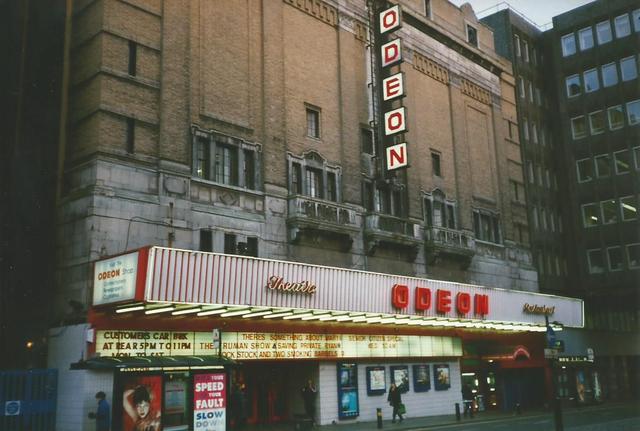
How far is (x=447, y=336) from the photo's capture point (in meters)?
35.5

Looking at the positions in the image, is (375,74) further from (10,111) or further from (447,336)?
Answer: (10,111)

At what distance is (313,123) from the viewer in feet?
108

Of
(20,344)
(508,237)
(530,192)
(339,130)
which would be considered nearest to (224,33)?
(339,130)

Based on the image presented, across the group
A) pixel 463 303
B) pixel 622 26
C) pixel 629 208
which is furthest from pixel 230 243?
pixel 622 26

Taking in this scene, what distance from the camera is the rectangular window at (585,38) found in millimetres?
53094

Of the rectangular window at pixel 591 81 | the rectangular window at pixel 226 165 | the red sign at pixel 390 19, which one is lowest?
the rectangular window at pixel 226 165

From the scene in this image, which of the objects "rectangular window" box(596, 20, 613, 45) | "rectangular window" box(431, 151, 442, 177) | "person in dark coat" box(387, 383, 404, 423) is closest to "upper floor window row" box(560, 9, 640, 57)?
"rectangular window" box(596, 20, 613, 45)

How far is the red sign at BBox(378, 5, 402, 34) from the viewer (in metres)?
34.8

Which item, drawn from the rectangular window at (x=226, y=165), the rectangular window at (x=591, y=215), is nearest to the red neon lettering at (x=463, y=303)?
A: the rectangular window at (x=226, y=165)

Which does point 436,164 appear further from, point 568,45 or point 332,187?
point 568,45

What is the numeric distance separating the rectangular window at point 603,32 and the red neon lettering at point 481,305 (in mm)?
30284

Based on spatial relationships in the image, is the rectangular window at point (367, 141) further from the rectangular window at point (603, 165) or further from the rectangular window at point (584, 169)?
the rectangular window at point (603, 165)

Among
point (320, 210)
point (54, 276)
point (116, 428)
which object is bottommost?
point (116, 428)

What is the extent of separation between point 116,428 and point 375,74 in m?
23.7
